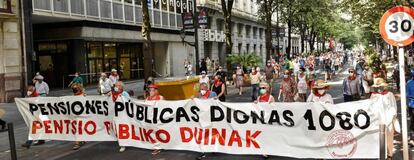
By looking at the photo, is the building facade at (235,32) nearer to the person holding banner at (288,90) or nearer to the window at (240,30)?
the window at (240,30)

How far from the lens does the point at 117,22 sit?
3136 cm

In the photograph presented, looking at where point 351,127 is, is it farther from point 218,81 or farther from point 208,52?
point 208,52

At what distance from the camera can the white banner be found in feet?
27.5

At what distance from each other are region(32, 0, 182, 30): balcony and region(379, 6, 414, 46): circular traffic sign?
20620 mm

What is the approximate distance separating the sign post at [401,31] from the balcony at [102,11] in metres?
20.6

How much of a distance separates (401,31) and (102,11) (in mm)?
24845

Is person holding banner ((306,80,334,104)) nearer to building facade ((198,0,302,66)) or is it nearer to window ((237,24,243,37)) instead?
building facade ((198,0,302,66))

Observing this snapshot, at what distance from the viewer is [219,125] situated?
944 cm

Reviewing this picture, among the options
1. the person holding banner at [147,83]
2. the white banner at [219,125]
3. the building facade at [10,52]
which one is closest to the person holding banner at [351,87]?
the white banner at [219,125]

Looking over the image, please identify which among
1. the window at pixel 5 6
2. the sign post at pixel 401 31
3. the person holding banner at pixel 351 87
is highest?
the window at pixel 5 6

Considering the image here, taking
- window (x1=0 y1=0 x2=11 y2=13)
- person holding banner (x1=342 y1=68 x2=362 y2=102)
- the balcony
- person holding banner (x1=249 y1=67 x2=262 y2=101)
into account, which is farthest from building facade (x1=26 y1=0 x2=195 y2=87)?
person holding banner (x1=342 y1=68 x2=362 y2=102)

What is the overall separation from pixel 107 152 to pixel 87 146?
109 cm

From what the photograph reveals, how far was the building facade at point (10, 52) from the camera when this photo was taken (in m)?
22.3

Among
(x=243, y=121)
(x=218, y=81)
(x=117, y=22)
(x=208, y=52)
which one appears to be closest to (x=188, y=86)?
(x=218, y=81)
